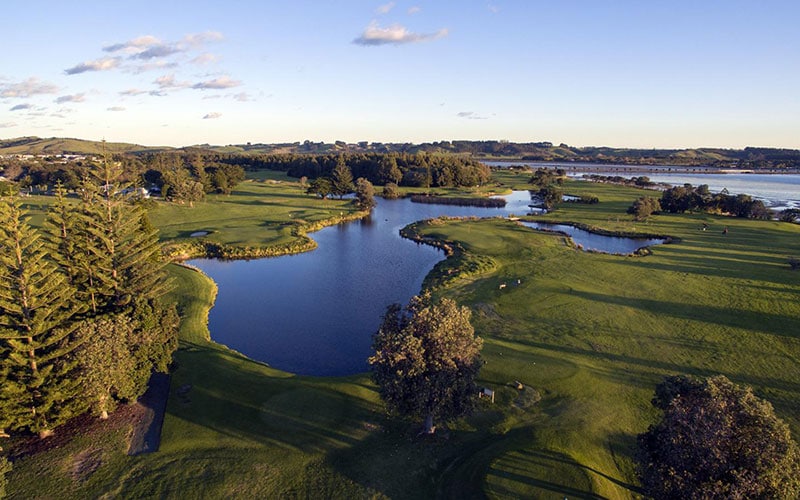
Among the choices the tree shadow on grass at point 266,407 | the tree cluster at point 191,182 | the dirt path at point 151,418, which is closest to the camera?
the dirt path at point 151,418

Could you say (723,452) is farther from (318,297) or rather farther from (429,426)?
(318,297)

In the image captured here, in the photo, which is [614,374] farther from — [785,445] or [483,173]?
[483,173]

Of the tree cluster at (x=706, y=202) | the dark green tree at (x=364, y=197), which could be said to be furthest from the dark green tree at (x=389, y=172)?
the tree cluster at (x=706, y=202)

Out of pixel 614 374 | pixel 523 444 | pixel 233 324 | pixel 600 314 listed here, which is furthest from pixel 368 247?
pixel 523 444

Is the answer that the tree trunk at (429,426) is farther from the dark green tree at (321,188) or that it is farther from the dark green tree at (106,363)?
the dark green tree at (321,188)

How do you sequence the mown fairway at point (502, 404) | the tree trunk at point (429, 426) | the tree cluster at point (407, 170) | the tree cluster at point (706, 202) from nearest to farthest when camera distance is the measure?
the mown fairway at point (502, 404), the tree trunk at point (429, 426), the tree cluster at point (706, 202), the tree cluster at point (407, 170)

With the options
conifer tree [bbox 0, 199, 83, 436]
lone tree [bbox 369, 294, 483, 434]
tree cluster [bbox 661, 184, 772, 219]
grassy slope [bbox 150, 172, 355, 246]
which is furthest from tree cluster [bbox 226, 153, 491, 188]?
lone tree [bbox 369, 294, 483, 434]
